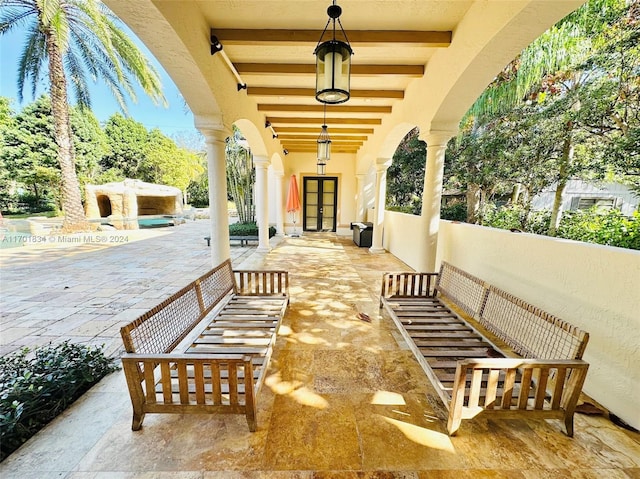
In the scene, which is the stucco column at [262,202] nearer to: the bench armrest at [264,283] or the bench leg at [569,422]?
the bench armrest at [264,283]

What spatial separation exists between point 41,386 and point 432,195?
14.4ft

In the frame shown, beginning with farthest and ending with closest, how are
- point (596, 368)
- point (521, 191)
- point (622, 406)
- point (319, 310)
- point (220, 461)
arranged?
point (521, 191), point (319, 310), point (596, 368), point (622, 406), point (220, 461)

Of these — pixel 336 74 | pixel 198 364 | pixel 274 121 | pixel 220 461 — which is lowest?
pixel 220 461

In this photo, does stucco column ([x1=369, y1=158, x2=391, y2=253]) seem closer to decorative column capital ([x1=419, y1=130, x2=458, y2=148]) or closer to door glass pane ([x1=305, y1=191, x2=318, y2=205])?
decorative column capital ([x1=419, y1=130, x2=458, y2=148])

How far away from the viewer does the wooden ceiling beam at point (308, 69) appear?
11.5ft

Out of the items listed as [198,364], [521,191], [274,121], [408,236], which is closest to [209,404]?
[198,364]

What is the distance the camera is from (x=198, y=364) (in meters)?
1.53

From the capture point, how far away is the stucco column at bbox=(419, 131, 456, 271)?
153 inches

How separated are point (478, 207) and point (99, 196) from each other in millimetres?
16905

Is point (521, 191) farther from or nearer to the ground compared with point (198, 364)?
farther from the ground

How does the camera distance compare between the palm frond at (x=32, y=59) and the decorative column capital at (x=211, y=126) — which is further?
the palm frond at (x=32, y=59)

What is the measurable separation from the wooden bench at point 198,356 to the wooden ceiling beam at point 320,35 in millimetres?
2454

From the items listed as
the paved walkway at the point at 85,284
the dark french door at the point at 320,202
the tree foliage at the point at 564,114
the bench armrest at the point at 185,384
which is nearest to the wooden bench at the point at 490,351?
the bench armrest at the point at 185,384

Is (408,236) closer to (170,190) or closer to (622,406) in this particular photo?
(622,406)
